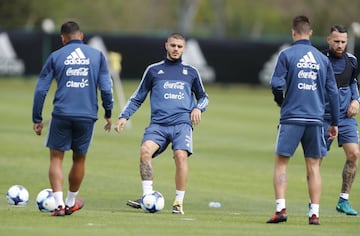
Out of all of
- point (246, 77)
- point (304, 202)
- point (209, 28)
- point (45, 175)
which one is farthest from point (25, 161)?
point (209, 28)

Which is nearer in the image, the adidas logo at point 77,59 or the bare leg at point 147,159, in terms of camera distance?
the adidas logo at point 77,59

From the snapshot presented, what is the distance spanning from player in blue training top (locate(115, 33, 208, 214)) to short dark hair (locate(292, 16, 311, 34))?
2.09 metres

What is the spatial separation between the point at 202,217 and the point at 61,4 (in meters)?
52.2

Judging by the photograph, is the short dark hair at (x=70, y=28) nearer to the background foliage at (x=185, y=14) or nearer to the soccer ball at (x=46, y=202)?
the soccer ball at (x=46, y=202)

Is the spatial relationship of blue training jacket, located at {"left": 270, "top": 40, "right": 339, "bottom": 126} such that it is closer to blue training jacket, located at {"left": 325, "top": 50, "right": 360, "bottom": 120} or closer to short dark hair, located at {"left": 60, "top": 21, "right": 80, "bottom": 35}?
blue training jacket, located at {"left": 325, "top": 50, "right": 360, "bottom": 120}

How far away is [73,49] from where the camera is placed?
1370 cm

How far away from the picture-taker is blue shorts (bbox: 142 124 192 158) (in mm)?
15016

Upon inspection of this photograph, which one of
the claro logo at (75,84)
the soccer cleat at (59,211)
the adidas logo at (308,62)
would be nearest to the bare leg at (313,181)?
the adidas logo at (308,62)

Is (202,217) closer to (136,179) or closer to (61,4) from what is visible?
(136,179)

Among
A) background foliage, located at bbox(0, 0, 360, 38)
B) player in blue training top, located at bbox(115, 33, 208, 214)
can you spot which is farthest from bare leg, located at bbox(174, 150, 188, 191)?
background foliage, located at bbox(0, 0, 360, 38)

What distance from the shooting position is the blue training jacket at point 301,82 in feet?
43.7

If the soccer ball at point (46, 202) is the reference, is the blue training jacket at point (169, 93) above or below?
above

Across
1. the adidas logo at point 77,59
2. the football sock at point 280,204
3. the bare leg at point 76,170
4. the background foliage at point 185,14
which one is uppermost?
the background foliage at point 185,14

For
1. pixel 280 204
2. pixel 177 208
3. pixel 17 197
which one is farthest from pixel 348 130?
pixel 17 197
